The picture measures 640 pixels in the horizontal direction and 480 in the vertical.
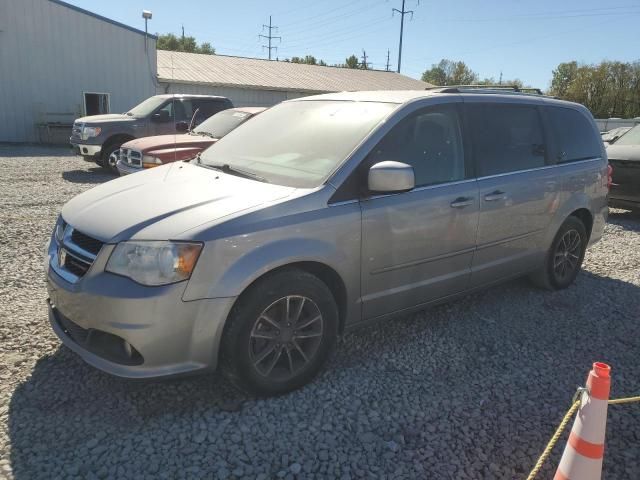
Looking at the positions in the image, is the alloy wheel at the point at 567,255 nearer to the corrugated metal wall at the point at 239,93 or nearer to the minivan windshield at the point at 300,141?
the minivan windshield at the point at 300,141

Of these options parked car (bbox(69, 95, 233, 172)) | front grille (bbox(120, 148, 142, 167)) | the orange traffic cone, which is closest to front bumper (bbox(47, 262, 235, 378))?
the orange traffic cone

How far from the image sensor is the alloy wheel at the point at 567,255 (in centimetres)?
496

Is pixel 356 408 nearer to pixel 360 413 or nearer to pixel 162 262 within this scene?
pixel 360 413

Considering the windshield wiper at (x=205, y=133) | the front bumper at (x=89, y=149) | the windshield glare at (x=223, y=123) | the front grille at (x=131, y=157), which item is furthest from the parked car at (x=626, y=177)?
the front bumper at (x=89, y=149)

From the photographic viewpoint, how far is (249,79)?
26516mm

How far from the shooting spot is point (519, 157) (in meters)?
4.33

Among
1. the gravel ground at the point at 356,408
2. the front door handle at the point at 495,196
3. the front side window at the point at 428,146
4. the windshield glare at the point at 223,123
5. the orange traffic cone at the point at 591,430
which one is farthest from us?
the windshield glare at the point at 223,123

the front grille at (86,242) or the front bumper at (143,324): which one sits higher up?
the front grille at (86,242)

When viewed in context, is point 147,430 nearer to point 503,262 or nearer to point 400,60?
point 503,262

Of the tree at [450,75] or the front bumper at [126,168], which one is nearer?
the front bumper at [126,168]

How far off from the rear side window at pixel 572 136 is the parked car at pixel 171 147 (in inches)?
185

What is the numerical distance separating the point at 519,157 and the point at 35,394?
155 inches

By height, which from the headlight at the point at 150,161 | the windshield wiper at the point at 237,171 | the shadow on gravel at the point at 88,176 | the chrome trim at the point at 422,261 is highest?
the windshield wiper at the point at 237,171

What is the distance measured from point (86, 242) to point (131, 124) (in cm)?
962
